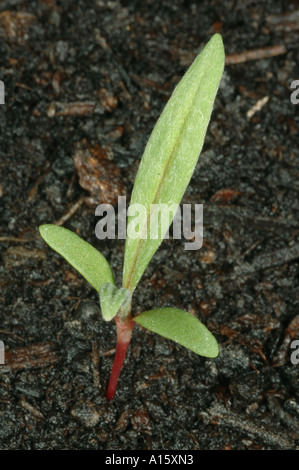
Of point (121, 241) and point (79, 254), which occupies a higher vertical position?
point (79, 254)

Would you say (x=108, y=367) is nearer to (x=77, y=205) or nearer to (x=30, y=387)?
(x=30, y=387)

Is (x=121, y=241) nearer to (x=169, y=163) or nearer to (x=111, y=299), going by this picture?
(x=169, y=163)

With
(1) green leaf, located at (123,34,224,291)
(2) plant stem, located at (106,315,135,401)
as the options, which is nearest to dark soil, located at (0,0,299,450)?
(2) plant stem, located at (106,315,135,401)

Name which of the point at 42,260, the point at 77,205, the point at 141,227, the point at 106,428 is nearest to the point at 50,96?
the point at 77,205

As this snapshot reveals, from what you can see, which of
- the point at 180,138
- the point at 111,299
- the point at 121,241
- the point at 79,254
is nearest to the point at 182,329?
the point at 111,299

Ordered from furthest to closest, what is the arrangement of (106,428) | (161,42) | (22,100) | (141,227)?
(161,42) < (22,100) < (106,428) < (141,227)

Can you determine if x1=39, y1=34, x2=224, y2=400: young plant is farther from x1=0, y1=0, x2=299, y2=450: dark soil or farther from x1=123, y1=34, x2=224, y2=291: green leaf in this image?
x1=0, y1=0, x2=299, y2=450: dark soil
